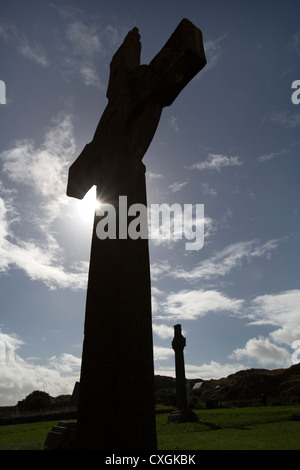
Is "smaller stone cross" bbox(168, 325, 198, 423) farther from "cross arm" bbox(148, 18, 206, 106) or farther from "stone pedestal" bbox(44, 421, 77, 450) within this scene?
"cross arm" bbox(148, 18, 206, 106)

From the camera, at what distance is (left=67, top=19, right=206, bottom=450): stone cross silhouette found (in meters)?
2.01

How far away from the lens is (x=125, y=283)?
2330mm

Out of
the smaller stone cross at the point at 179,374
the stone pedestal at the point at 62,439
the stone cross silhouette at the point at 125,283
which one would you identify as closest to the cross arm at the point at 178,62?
the stone cross silhouette at the point at 125,283

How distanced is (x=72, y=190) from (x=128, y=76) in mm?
1687

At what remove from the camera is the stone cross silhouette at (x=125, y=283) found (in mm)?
2014

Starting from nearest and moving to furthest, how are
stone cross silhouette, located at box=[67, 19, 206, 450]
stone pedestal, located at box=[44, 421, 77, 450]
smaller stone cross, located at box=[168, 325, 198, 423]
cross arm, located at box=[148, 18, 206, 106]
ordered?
1. stone cross silhouette, located at box=[67, 19, 206, 450]
2. cross arm, located at box=[148, 18, 206, 106]
3. stone pedestal, located at box=[44, 421, 77, 450]
4. smaller stone cross, located at box=[168, 325, 198, 423]

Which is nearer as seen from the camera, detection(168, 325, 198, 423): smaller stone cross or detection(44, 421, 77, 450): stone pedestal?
detection(44, 421, 77, 450): stone pedestal

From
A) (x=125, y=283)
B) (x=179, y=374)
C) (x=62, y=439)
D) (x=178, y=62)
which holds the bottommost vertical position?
(x=62, y=439)

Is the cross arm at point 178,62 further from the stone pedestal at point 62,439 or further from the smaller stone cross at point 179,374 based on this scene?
the smaller stone cross at point 179,374

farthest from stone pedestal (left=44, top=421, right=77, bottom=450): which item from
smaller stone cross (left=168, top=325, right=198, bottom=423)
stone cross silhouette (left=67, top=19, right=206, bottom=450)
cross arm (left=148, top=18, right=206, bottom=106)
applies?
smaller stone cross (left=168, top=325, right=198, bottom=423)

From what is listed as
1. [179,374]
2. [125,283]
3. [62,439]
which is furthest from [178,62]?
[179,374]

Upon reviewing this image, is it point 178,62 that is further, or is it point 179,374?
point 179,374

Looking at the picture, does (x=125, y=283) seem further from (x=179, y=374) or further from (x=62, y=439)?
(x=179, y=374)
